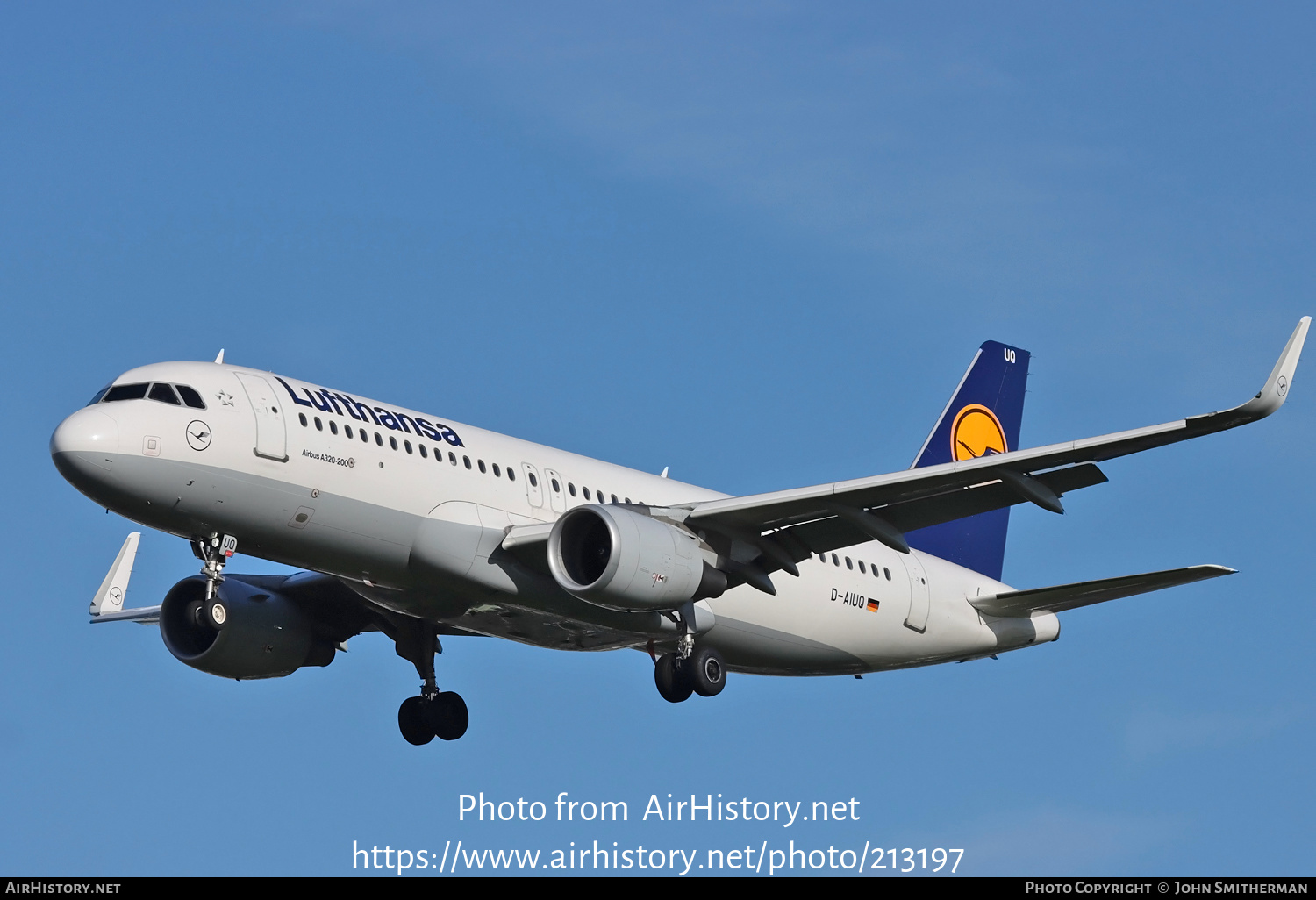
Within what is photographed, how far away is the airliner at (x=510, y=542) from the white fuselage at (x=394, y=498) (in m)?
0.04

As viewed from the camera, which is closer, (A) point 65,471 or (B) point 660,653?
(A) point 65,471

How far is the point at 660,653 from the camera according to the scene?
35.9 m

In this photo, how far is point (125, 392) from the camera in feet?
98.2

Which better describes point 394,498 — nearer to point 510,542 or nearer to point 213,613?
point 510,542

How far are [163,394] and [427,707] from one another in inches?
416

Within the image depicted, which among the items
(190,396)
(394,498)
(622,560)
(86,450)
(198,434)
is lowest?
(86,450)

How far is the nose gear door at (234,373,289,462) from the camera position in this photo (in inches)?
1179

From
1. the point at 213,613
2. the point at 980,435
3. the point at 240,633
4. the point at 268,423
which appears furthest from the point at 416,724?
the point at 980,435

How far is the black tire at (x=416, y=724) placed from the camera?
124ft

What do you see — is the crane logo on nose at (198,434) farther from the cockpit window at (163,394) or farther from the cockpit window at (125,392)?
the cockpit window at (125,392)
